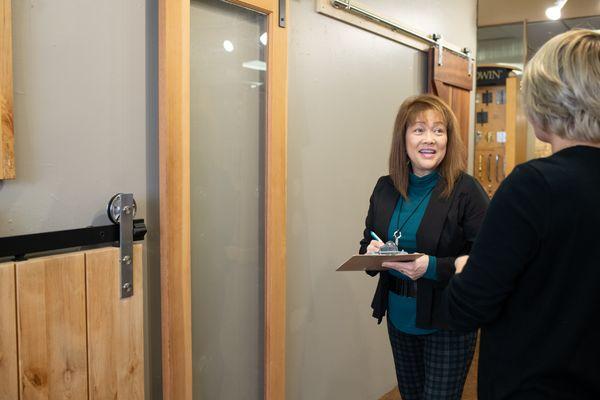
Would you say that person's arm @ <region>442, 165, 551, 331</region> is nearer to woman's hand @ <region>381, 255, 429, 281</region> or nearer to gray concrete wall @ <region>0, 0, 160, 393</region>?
woman's hand @ <region>381, 255, 429, 281</region>

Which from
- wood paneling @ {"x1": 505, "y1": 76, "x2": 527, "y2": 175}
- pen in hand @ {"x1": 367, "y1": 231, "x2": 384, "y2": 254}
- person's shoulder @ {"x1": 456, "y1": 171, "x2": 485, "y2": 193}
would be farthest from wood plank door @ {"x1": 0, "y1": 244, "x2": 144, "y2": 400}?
wood paneling @ {"x1": 505, "y1": 76, "x2": 527, "y2": 175}

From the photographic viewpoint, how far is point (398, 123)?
7.09 feet

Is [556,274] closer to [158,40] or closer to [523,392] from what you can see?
[523,392]

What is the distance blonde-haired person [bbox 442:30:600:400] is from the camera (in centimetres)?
104

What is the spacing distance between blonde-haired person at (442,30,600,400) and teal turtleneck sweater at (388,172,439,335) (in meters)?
0.84

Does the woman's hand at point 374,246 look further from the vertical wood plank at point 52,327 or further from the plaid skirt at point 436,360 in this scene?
the vertical wood plank at point 52,327

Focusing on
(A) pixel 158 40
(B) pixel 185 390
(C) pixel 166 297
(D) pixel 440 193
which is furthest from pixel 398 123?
(B) pixel 185 390

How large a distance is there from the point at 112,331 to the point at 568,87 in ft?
4.35

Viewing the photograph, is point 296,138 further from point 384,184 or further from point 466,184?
point 466,184

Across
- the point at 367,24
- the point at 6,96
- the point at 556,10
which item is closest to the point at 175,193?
the point at 6,96

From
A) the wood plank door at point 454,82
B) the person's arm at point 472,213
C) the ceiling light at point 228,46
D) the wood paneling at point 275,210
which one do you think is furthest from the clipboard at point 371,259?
the wood plank door at point 454,82

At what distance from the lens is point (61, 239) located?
1.50 m

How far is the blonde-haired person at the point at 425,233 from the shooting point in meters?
1.94

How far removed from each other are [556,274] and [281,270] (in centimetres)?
137
